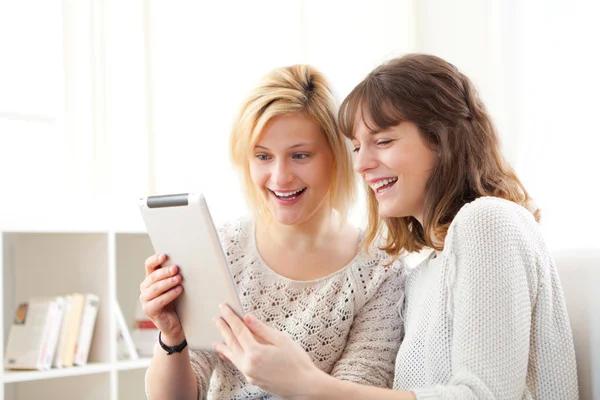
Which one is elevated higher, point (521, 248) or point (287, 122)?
point (287, 122)

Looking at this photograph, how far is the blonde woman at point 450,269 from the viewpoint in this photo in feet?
3.76

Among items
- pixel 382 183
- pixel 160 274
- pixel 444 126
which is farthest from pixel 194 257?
pixel 444 126

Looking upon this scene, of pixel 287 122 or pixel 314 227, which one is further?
pixel 314 227

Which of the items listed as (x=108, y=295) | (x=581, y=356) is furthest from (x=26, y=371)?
(x=581, y=356)

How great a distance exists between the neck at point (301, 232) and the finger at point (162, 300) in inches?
16.6

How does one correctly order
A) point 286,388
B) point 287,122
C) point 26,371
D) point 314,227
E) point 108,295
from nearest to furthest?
point 286,388 < point 287,122 < point 314,227 < point 26,371 < point 108,295

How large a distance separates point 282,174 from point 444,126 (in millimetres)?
429

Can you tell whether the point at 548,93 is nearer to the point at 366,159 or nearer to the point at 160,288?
the point at 366,159

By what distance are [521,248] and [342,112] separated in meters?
0.52

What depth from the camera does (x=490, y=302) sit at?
1.14 metres

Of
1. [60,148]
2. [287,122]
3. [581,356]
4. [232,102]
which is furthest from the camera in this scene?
[232,102]

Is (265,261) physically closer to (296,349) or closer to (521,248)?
(296,349)

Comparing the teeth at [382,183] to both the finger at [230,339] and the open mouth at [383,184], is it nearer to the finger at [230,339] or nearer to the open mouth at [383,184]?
the open mouth at [383,184]

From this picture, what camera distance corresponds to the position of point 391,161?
141cm
